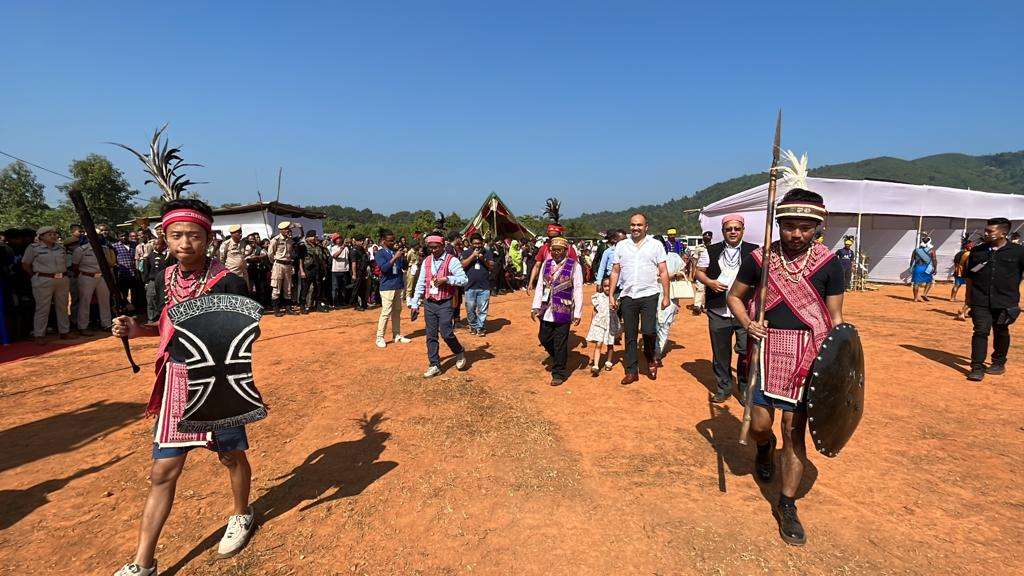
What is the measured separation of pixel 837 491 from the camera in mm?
3438

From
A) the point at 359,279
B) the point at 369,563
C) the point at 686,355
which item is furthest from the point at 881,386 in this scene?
the point at 359,279

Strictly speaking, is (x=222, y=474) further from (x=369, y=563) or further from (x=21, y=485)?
(x=369, y=563)

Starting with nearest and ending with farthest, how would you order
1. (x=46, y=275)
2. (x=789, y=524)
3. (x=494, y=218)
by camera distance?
(x=789, y=524)
(x=46, y=275)
(x=494, y=218)

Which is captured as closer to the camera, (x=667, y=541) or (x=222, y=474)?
(x=667, y=541)

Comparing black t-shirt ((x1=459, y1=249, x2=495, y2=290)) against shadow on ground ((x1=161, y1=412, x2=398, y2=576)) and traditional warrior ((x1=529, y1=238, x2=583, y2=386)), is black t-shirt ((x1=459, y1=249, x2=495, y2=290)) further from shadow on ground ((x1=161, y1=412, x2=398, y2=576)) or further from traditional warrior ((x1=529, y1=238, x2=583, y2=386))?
shadow on ground ((x1=161, y1=412, x2=398, y2=576))

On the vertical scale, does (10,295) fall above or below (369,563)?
above

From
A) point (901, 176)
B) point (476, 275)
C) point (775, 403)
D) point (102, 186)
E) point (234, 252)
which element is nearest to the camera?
point (775, 403)

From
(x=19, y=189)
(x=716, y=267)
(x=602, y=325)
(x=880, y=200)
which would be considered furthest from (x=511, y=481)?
(x=19, y=189)

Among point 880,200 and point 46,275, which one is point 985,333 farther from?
point 46,275

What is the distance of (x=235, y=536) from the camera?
2746mm

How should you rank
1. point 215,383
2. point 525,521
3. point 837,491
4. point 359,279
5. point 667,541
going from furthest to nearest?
point 359,279 → point 837,491 → point 525,521 → point 667,541 → point 215,383

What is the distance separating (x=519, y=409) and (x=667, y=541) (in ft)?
8.21

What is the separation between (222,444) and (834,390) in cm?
371

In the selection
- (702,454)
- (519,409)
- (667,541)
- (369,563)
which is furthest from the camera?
(519,409)
